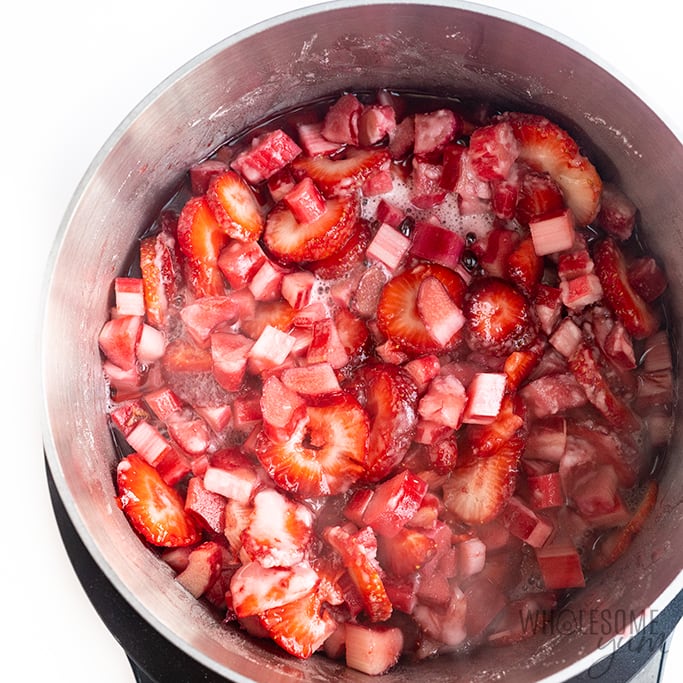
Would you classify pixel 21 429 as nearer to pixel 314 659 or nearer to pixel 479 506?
pixel 314 659

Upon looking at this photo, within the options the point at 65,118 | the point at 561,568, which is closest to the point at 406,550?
the point at 561,568

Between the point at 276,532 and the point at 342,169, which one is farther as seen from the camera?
the point at 342,169

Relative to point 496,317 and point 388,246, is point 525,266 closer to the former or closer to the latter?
point 496,317

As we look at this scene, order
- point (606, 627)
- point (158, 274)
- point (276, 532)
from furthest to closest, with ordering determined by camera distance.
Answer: point (158, 274) → point (276, 532) → point (606, 627)

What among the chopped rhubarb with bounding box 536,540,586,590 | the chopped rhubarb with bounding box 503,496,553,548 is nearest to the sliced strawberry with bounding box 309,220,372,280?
the chopped rhubarb with bounding box 503,496,553,548

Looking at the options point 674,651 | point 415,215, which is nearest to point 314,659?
point 674,651

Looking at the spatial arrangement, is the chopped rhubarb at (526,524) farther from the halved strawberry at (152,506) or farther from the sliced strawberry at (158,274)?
the sliced strawberry at (158,274)

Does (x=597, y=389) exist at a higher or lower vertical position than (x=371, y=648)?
higher
